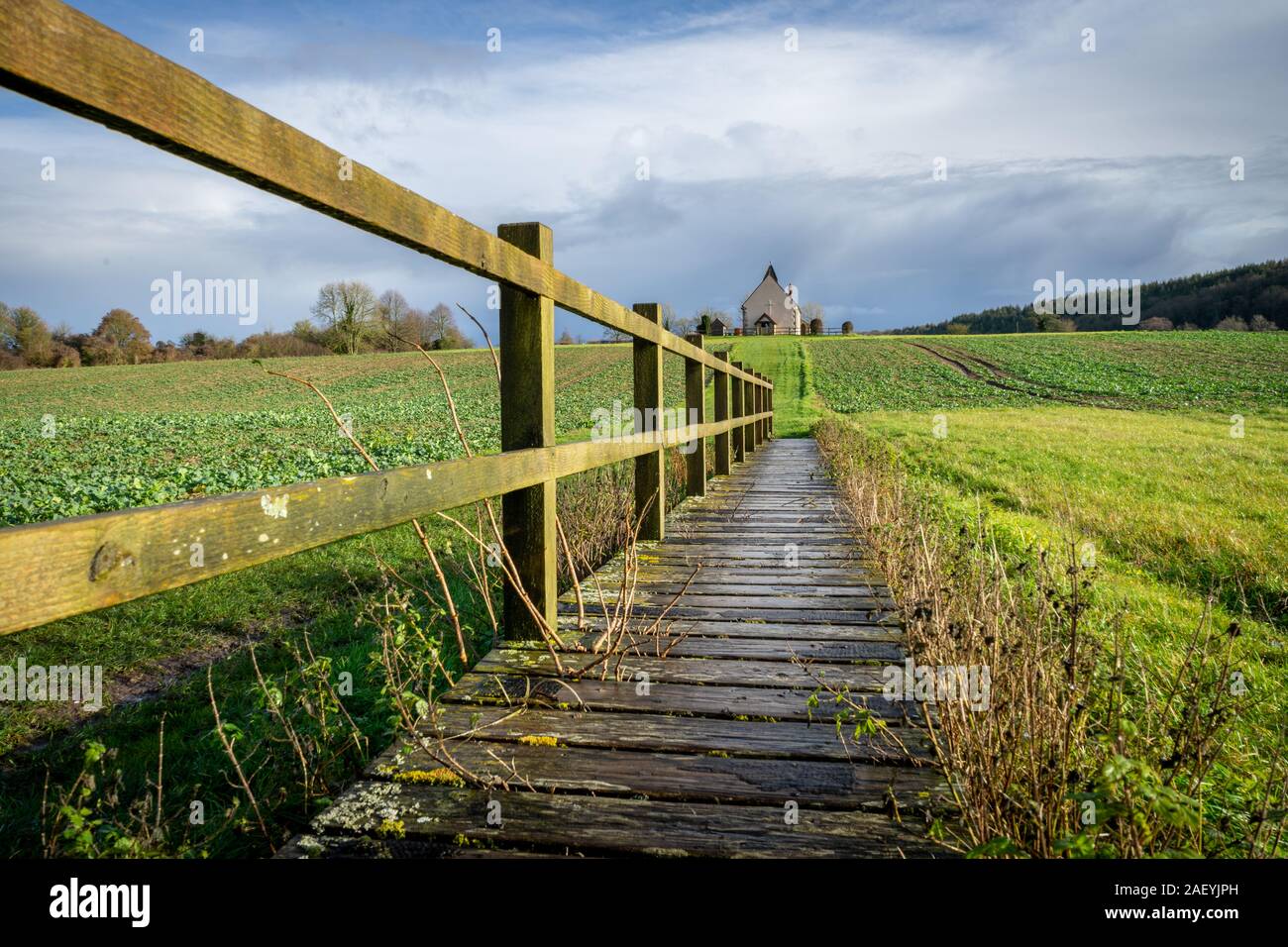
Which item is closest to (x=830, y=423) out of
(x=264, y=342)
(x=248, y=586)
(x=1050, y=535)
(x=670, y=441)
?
(x=1050, y=535)

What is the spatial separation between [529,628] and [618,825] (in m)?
1.36

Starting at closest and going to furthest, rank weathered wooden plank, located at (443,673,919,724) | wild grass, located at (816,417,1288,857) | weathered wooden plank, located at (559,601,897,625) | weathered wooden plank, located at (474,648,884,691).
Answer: wild grass, located at (816,417,1288,857) < weathered wooden plank, located at (443,673,919,724) < weathered wooden plank, located at (474,648,884,691) < weathered wooden plank, located at (559,601,897,625)

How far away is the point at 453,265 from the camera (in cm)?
219

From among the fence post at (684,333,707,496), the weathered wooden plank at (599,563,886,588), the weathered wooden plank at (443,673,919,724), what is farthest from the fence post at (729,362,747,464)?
the weathered wooden plank at (443,673,919,724)

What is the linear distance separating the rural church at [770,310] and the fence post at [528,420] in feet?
265

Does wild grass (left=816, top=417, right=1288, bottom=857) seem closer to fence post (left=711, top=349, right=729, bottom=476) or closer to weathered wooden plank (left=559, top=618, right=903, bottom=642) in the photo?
weathered wooden plank (left=559, top=618, right=903, bottom=642)

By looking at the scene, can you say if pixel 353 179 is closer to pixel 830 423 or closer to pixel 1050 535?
pixel 1050 535

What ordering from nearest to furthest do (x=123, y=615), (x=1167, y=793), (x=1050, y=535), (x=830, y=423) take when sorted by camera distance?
(x=1167, y=793), (x=123, y=615), (x=1050, y=535), (x=830, y=423)

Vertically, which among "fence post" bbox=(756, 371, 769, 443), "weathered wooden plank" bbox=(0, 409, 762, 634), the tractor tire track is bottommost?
"weathered wooden plank" bbox=(0, 409, 762, 634)

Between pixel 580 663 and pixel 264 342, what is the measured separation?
5449cm

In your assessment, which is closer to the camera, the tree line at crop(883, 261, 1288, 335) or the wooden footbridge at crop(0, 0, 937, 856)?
the wooden footbridge at crop(0, 0, 937, 856)

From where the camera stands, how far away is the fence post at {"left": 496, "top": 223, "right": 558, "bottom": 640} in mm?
2807

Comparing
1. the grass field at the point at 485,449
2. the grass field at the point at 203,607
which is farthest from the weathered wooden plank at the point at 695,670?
the grass field at the point at 485,449
